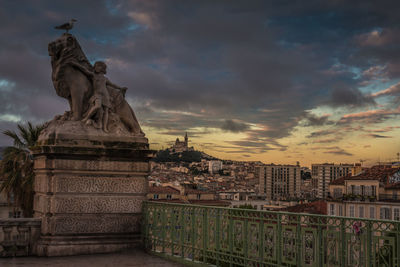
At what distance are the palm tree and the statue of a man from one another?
37.7 ft

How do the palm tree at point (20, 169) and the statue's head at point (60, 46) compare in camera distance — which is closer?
the statue's head at point (60, 46)

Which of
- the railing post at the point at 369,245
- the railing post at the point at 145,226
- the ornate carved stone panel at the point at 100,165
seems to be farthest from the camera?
the railing post at the point at 145,226

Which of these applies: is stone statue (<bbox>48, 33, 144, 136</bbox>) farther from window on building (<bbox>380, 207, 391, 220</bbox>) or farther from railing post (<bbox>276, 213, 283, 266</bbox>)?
window on building (<bbox>380, 207, 391, 220</bbox>)

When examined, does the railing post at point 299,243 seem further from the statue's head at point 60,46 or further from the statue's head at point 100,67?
the statue's head at point 60,46

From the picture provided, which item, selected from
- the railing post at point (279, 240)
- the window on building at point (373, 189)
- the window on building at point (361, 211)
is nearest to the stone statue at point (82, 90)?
the railing post at point (279, 240)

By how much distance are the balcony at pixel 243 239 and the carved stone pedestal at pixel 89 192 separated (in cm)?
23

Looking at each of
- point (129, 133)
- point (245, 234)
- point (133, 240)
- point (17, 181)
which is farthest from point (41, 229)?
point (17, 181)

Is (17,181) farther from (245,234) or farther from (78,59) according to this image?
(245,234)

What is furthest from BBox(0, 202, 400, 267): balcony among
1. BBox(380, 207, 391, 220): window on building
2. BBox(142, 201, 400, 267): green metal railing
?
BBox(380, 207, 391, 220): window on building

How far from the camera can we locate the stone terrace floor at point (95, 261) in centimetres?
636

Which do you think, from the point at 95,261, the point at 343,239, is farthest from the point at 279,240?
the point at 95,261

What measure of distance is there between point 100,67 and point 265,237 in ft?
13.3

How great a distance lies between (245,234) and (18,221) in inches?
136

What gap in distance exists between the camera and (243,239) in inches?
228
